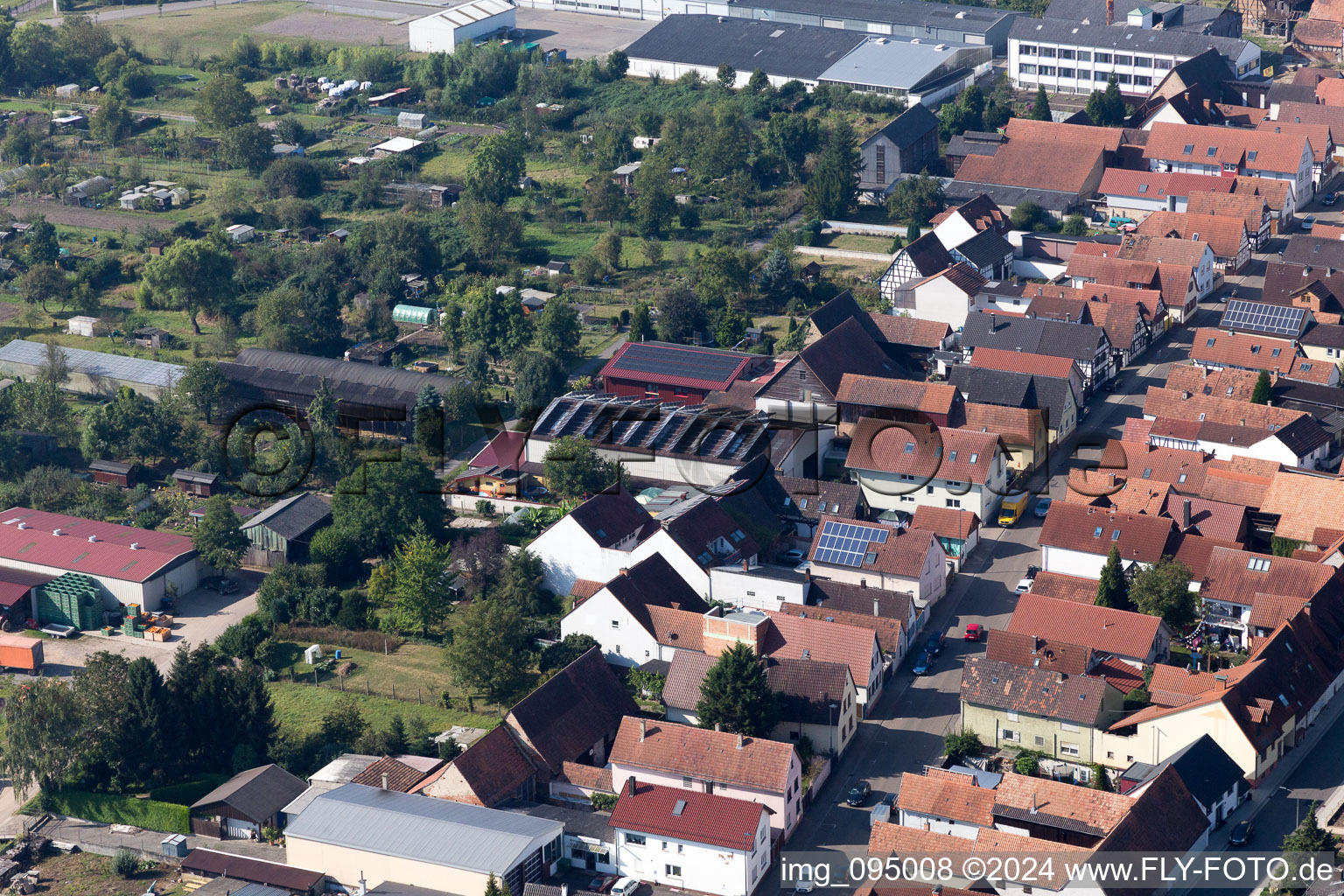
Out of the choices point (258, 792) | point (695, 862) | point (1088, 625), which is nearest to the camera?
point (695, 862)

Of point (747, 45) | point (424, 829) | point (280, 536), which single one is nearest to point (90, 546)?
point (280, 536)

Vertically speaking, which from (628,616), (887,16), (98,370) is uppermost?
(887,16)

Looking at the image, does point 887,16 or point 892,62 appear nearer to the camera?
point 892,62

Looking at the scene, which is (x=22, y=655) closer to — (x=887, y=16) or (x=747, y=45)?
(x=747, y=45)

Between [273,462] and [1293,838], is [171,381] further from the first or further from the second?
[1293,838]

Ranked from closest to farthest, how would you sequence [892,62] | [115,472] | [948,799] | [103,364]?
[948,799], [115,472], [103,364], [892,62]

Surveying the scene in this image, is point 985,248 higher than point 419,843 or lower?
higher

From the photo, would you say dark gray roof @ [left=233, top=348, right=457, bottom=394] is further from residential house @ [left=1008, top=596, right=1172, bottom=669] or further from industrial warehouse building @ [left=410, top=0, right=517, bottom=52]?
industrial warehouse building @ [left=410, top=0, right=517, bottom=52]
